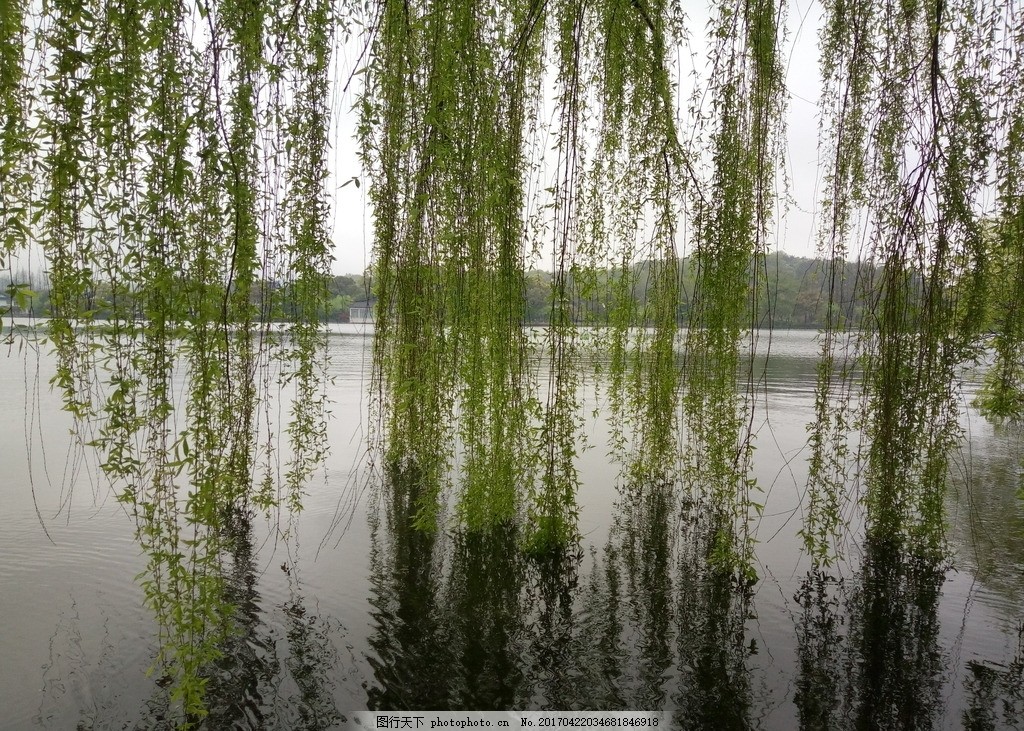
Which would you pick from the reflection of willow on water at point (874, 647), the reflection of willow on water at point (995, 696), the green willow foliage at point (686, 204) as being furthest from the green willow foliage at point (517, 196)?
the reflection of willow on water at point (995, 696)

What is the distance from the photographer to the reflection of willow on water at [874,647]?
6.98 ft

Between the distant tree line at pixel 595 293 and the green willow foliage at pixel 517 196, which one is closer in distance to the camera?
the distant tree line at pixel 595 293

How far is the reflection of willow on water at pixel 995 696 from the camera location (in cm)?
206

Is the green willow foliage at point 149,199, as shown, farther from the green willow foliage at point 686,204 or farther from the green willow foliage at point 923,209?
the green willow foliage at point 923,209

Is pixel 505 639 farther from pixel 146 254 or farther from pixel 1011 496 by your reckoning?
pixel 1011 496

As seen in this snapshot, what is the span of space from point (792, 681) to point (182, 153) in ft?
8.25

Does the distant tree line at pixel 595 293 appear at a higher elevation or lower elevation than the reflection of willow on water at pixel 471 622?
higher

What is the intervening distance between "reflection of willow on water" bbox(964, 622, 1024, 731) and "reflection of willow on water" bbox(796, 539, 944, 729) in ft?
0.32

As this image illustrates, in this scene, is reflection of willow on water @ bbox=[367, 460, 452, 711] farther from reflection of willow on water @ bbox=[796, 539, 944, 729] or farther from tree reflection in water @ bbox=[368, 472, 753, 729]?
reflection of willow on water @ bbox=[796, 539, 944, 729]

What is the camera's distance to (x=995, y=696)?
7.16ft

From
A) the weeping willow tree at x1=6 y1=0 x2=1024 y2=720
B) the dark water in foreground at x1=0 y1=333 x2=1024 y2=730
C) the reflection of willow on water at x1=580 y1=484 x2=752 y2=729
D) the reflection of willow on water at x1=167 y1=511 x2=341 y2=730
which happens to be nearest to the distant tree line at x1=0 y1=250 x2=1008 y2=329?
the weeping willow tree at x1=6 y1=0 x2=1024 y2=720

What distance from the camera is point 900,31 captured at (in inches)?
87.0

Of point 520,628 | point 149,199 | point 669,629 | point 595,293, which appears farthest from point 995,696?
A: point 149,199

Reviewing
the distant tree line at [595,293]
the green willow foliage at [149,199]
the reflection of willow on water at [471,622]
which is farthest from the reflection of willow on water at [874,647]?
the green willow foliage at [149,199]
